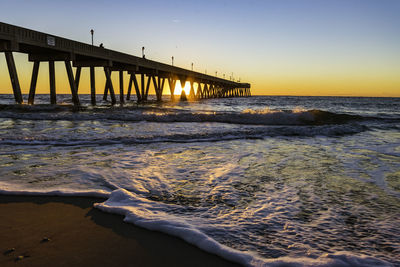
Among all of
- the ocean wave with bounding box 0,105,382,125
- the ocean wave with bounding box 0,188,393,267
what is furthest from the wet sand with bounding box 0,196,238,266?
the ocean wave with bounding box 0,105,382,125

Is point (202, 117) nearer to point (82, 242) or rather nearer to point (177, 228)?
point (177, 228)

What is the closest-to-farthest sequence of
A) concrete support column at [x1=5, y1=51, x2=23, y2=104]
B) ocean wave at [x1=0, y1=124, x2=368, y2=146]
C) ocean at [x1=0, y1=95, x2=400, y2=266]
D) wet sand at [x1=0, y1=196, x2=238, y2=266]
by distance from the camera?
wet sand at [x1=0, y1=196, x2=238, y2=266]
ocean at [x1=0, y1=95, x2=400, y2=266]
ocean wave at [x1=0, y1=124, x2=368, y2=146]
concrete support column at [x1=5, y1=51, x2=23, y2=104]

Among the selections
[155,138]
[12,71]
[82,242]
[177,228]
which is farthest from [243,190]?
[12,71]

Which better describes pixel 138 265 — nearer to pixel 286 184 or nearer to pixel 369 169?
pixel 286 184

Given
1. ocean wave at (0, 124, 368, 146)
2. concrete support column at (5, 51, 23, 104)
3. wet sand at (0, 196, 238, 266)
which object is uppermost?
concrete support column at (5, 51, 23, 104)

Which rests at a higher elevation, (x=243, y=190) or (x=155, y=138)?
(x=155, y=138)

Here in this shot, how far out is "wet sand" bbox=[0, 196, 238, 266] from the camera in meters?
1.86

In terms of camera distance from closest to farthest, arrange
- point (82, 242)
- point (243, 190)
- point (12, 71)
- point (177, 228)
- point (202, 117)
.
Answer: point (82, 242)
point (177, 228)
point (243, 190)
point (202, 117)
point (12, 71)

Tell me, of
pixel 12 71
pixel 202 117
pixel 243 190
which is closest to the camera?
pixel 243 190

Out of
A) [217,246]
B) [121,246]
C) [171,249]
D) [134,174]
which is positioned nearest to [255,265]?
[217,246]

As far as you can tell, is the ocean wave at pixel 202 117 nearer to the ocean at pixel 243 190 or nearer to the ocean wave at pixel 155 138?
the ocean wave at pixel 155 138

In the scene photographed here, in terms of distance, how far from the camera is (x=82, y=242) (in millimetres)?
2078

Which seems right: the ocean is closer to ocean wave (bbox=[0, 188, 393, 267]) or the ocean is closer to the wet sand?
ocean wave (bbox=[0, 188, 393, 267])

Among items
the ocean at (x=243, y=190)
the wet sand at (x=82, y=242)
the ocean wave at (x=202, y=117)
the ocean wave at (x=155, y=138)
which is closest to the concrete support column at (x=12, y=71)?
the ocean wave at (x=202, y=117)
